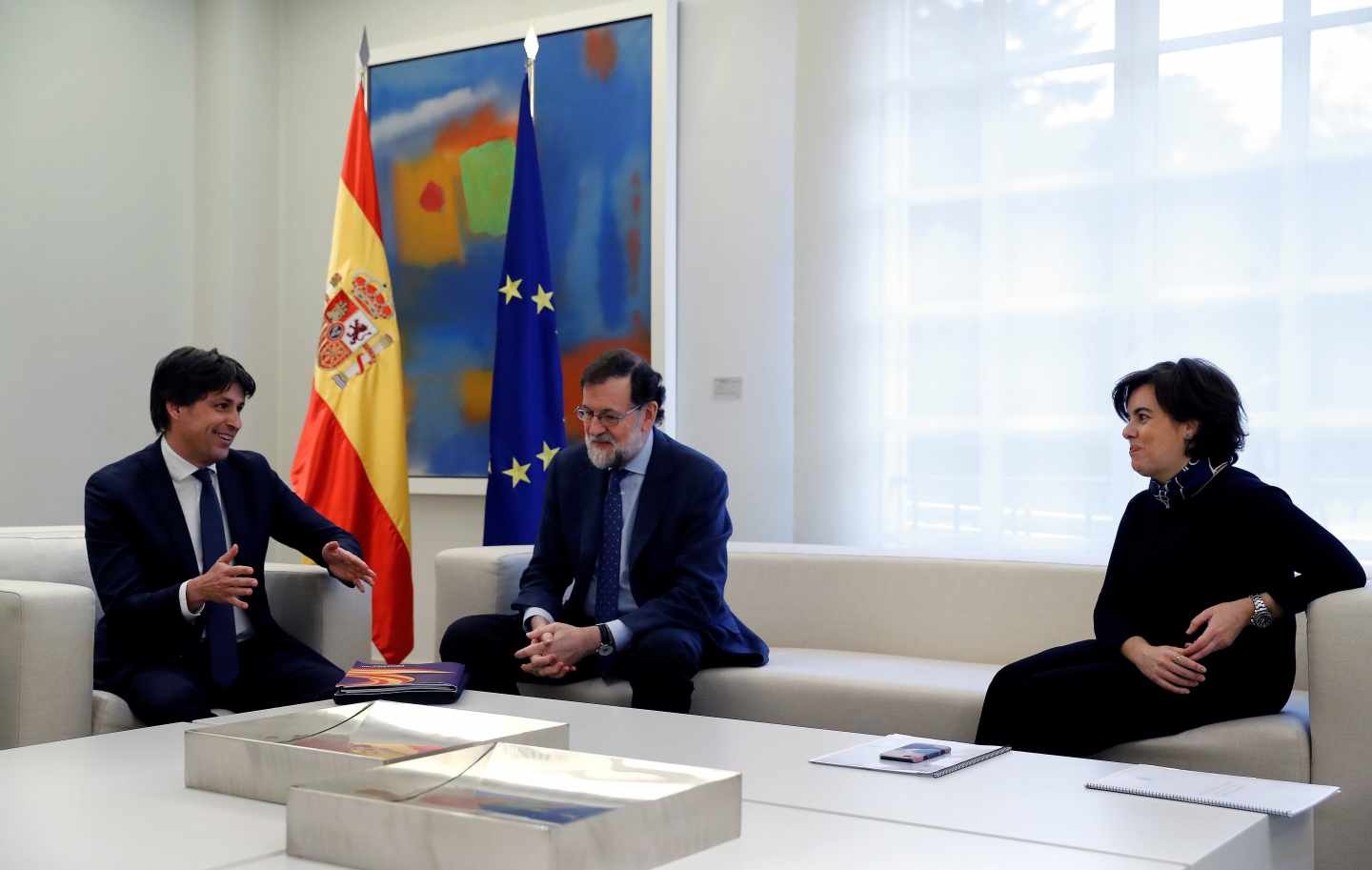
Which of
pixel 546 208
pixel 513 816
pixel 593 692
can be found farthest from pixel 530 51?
pixel 513 816

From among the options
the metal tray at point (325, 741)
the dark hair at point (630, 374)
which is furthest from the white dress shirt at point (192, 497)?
the metal tray at point (325, 741)

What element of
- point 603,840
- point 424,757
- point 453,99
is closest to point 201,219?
point 453,99

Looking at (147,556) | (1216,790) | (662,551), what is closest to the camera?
(1216,790)

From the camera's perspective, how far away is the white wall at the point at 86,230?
15.9ft

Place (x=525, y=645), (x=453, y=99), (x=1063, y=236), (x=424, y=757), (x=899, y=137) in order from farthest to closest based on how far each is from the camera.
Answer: (x=453, y=99) → (x=899, y=137) → (x=1063, y=236) → (x=525, y=645) → (x=424, y=757)

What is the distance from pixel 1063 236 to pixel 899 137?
2.10 ft

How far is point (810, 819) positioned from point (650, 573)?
176 centimetres

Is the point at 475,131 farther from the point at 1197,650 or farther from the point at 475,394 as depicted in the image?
the point at 1197,650

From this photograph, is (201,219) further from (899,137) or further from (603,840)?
(603,840)

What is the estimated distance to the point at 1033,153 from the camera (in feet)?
13.1

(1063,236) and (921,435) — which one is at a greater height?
(1063,236)

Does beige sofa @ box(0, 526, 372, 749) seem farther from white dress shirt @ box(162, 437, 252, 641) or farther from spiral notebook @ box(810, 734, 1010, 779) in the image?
spiral notebook @ box(810, 734, 1010, 779)

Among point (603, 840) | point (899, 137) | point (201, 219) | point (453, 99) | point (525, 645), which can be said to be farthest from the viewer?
point (201, 219)

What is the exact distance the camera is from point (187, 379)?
3.06 metres
